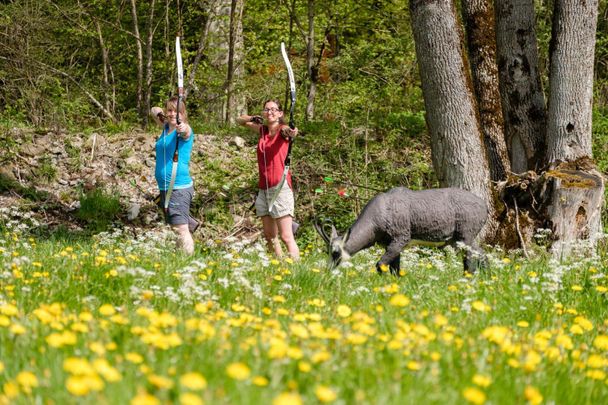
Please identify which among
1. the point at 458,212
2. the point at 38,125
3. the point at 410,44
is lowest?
the point at 458,212

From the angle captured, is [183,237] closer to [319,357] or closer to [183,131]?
[183,131]

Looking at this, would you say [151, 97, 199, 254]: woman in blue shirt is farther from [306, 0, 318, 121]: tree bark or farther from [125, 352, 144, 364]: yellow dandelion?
[306, 0, 318, 121]: tree bark

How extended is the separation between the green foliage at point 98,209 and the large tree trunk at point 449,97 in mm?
4746

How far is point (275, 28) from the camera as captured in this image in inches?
747

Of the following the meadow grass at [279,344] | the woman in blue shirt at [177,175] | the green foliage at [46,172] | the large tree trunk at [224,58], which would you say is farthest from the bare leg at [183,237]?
the large tree trunk at [224,58]

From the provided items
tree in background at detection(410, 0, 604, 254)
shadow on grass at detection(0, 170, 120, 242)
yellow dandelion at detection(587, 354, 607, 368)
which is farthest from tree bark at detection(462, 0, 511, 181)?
yellow dandelion at detection(587, 354, 607, 368)

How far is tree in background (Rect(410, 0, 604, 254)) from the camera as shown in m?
8.34

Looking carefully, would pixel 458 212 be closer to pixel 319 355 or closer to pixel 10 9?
pixel 319 355

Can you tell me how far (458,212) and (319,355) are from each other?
3932 millimetres

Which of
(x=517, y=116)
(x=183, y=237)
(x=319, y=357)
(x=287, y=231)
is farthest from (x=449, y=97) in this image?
(x=319, y=357)

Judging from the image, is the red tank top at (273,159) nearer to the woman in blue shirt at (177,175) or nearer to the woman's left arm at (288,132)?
the woman's left arm at (288,132)

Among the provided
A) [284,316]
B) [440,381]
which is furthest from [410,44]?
[440,381]

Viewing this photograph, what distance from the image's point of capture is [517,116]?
9.75 m

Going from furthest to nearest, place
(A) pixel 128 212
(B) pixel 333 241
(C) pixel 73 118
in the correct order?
(C) pixel 73 118
(A) pixel 128 212
(B) pixel 333 241
